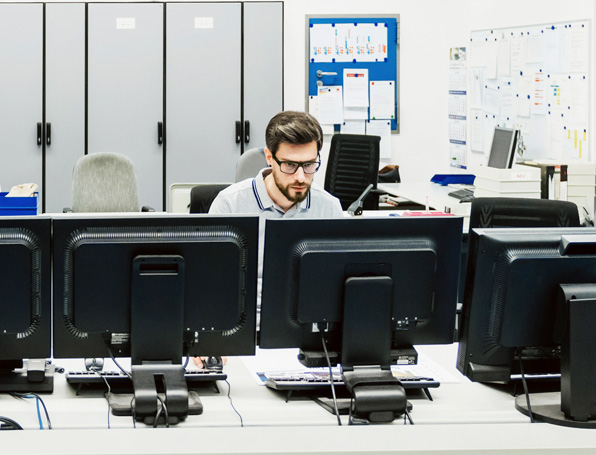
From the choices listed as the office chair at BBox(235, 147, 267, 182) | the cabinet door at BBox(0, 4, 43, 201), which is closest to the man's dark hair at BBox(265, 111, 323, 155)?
the office chair at BBox(235, 147, 267, 182)

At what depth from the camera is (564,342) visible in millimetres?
1848

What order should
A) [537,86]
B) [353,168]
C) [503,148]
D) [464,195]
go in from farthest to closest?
[353,168]
[537,86]
[503,148]
[464,195]

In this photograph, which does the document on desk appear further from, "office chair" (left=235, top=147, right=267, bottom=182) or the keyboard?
the keyboard

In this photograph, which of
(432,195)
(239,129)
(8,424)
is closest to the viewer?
(8,424)

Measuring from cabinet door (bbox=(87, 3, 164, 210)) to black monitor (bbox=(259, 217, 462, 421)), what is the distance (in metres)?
4.57

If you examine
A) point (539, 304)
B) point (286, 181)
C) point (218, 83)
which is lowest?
point (539, 304)

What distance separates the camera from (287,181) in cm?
281

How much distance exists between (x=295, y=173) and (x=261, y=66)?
371 centimetres

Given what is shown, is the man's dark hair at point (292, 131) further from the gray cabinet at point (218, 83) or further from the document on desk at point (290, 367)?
the gray cabinet at point (218, 83)

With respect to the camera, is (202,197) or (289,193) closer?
(289,193)

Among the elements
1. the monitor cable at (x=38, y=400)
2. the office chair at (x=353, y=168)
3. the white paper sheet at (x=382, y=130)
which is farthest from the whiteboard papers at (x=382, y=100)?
the monitor cable at (x=38, y=400)

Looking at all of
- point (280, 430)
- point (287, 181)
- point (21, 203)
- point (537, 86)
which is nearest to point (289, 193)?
point (287, 181)

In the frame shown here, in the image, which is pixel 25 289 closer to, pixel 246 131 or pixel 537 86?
pixel 537 86

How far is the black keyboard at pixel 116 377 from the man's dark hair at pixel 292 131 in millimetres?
958
